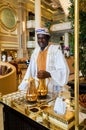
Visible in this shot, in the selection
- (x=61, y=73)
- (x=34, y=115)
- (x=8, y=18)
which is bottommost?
(x=34, y=115)

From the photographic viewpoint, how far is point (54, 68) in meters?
1.52

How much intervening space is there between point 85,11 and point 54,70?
57 centimetres

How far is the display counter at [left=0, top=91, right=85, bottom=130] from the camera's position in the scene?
2.68 feet

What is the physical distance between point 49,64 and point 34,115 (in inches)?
26.4

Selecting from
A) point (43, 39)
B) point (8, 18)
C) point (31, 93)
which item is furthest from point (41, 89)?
point (8, 18)

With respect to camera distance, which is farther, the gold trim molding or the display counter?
the gold trim molding

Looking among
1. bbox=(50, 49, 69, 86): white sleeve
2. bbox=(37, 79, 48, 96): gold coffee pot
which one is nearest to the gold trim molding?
bbox=(50, 49, 69, 86): white sleeve

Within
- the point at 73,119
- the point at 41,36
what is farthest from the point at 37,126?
the point at 41,36

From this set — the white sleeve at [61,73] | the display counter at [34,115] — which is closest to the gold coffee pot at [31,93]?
the display counter at [34,115]

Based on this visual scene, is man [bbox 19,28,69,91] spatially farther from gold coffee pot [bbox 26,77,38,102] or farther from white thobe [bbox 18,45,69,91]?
gold coffee pot [bbox 26,77,38,102]

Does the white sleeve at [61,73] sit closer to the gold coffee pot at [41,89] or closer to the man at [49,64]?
the man at [49,64]

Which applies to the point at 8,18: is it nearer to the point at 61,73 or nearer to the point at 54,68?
the point at 54,68

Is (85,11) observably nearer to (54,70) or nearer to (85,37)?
(85,37)

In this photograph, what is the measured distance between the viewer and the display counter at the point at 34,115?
817mm
